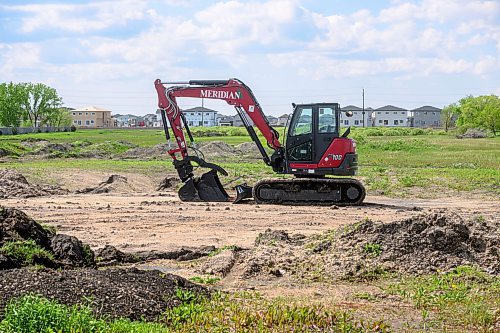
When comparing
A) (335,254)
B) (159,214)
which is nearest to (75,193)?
(159,214)

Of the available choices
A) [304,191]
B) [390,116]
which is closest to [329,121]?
[304,191]

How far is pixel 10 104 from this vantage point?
120 metres

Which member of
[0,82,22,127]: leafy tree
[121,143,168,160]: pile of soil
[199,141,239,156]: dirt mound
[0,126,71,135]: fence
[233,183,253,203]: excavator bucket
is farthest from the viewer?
[0,82,22,127]: leafy tree

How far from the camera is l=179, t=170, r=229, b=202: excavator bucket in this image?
2216 centimetres

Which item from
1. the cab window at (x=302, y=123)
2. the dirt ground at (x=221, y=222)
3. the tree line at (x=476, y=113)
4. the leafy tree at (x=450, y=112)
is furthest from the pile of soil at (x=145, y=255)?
the leafy tree at (x=450, y=112)

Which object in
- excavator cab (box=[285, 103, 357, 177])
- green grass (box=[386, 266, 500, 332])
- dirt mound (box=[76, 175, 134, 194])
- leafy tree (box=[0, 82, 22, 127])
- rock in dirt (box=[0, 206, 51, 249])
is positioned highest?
leafy tree (box=[0, 82, 22, 127])

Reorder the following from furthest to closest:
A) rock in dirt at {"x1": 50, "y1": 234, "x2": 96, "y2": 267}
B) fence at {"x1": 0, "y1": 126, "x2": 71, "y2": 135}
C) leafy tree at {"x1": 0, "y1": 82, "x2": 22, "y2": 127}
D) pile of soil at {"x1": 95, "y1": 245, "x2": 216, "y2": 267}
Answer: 1. leafy tree at {"x1": 0, "y1": 82, "x2": 22, "y2": 127}
2. fence at {"x1": 0, "y1": 126, "x2": 71, "y2": 135}
3. pile of soil at {"x1": 95, "y1": 245, "x2": 216, "y2": 267}
4. rock in dirt at {"x1": 50, "y1": 234, "x2": 96, "y2": 267}

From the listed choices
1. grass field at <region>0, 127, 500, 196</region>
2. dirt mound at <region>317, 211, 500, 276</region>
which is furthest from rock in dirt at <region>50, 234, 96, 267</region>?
grass field at <region>0, 127, 500, 196</region>

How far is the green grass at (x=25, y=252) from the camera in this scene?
37.2 feet

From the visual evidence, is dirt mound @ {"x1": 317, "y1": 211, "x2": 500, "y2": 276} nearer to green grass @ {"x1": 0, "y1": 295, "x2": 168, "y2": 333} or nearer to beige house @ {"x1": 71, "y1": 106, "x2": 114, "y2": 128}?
green grass @ {"x1": 0, "y1": 295, "x2": 168, "y2": 333}

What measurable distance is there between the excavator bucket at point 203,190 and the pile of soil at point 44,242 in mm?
9184

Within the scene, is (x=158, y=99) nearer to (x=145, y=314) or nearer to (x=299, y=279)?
(x=299, y=279)

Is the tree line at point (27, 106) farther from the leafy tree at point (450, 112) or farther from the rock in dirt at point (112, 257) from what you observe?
the rock in dirt at point (112, 257)

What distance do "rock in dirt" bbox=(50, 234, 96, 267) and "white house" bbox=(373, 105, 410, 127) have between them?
16481 centimetres
